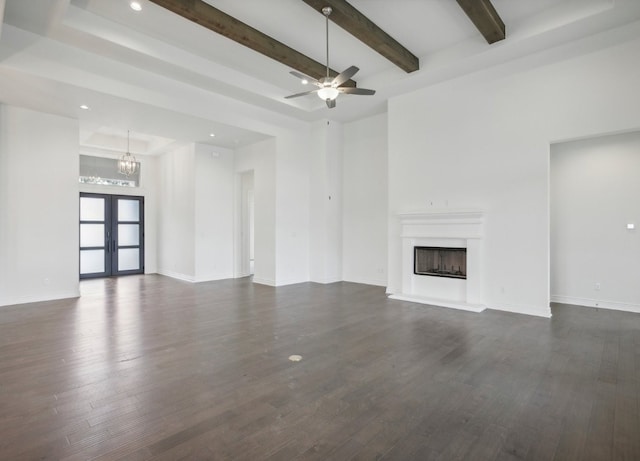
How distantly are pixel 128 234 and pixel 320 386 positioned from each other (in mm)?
8835

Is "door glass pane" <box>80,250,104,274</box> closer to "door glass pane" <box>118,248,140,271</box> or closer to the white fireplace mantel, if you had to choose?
"door glass pane" <box>118,248,140,271</box>

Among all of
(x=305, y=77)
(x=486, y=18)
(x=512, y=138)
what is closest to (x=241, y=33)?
(x=305, y=77)

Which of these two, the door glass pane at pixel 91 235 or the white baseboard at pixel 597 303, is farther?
the door glass pane at pixel 91 235

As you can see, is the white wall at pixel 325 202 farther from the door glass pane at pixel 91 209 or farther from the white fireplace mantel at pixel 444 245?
the door glass pane at pixel 91 209

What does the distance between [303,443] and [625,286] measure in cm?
573

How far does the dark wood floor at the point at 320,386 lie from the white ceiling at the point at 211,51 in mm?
3497

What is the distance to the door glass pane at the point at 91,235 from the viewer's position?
8898 mm

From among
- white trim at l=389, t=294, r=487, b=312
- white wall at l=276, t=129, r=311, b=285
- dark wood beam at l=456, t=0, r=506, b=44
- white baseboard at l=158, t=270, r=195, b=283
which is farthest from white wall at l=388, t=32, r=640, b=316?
white baseboard at l=158, t=270, r=195, b=283

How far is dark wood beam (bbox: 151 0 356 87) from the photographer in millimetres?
4148

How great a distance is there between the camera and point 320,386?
2885 mm

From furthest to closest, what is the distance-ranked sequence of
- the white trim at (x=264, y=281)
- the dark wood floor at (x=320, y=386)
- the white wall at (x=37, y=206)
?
the white trim at (x=264, y=281), the white wall at (x=37, y=206), the dark wood floor at (x=320, y=386)

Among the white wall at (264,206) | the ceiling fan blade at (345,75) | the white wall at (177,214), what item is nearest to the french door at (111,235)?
the white wall at (177,214)

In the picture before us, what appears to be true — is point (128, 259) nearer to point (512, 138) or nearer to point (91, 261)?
point (91, 261)

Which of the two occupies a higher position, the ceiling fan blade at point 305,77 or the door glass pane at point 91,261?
the ceiling fan blade at point 305,77
